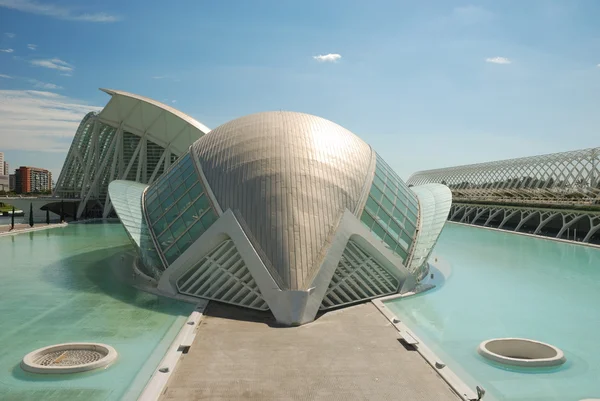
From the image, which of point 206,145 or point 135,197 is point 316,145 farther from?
point 135,197

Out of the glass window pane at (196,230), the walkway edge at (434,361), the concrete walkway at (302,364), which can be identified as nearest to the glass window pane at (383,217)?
the walkway edge at (434,361)

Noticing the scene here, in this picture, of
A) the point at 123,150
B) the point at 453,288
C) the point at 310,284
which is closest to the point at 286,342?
the point at 310,284

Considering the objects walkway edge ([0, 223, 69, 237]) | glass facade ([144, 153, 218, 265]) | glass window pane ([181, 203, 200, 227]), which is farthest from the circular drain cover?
walkway edge ([0, 223, 69, 237])

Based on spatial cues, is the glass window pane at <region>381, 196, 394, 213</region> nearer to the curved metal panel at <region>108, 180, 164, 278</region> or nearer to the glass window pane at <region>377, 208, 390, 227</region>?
the glass window pane at <region>377, 208, 390, 227</region>

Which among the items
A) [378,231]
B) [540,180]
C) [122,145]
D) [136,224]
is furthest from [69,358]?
[540,180]

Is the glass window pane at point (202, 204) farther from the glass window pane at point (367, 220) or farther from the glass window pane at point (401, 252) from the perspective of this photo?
the glass window pane at point (401, 252)
